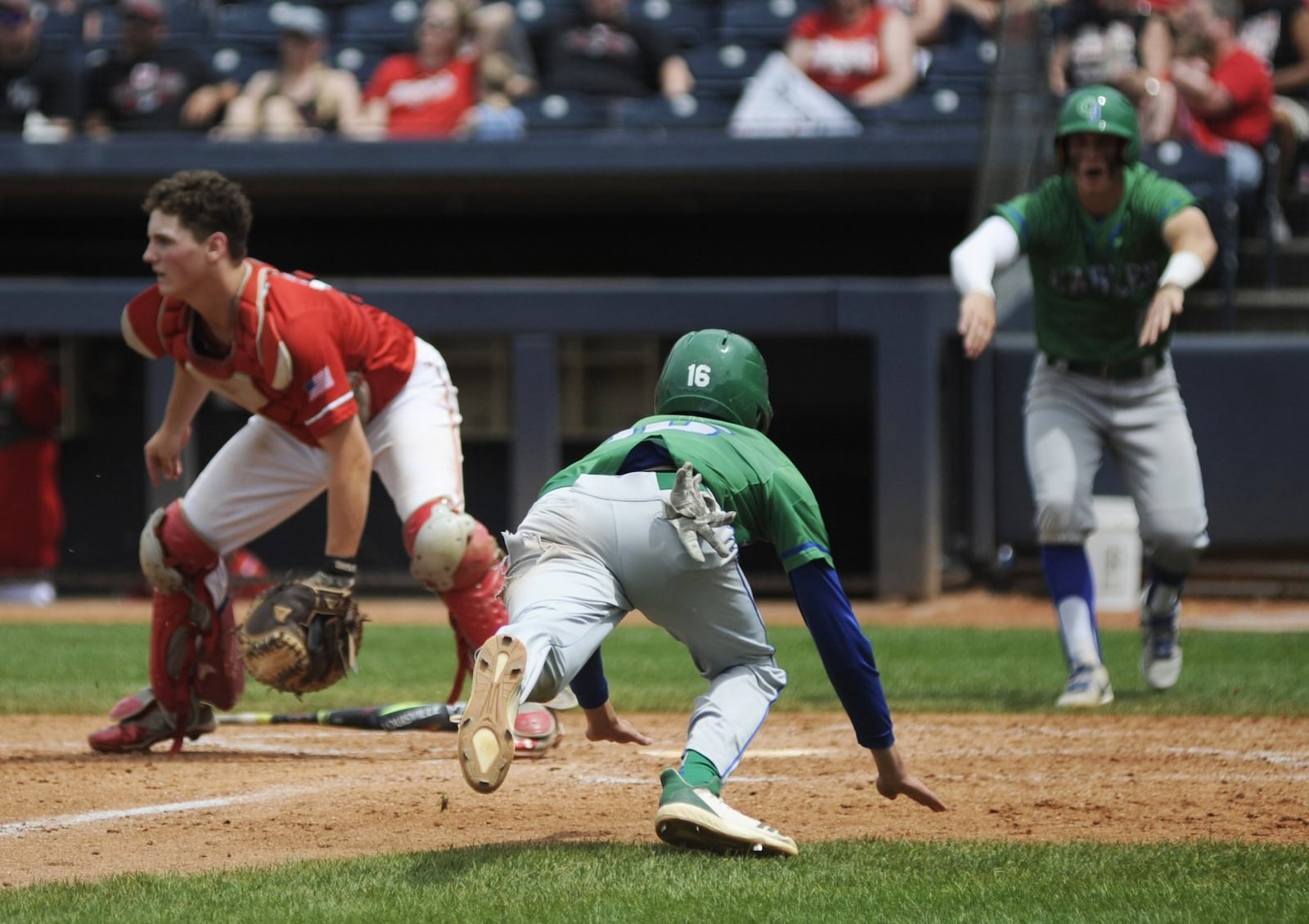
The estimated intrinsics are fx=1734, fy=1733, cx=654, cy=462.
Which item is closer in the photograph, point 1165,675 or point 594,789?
point 594,789

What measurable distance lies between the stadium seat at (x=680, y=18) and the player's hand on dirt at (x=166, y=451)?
844cm

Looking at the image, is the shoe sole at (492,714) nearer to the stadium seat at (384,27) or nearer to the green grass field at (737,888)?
the green grass field at (737,888)

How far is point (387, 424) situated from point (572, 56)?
7.88 m

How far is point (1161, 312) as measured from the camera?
5.60 m

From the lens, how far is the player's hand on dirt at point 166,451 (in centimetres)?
514

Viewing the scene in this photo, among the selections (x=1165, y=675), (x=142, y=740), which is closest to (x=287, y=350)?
(x=142, y=740)

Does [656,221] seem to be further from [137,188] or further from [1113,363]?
[1113,363]

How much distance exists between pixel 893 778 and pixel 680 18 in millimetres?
10411

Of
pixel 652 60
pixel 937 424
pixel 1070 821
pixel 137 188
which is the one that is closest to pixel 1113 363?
pixel 1070 821

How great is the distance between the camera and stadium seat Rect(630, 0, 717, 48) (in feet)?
42.9

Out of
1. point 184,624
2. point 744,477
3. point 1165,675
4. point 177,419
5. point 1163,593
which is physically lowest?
point 1165,675

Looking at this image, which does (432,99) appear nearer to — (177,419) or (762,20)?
(762,20)

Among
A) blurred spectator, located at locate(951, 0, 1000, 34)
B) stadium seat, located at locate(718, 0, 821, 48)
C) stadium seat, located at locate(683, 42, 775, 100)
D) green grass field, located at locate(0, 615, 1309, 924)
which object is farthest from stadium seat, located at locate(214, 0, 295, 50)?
green grass field, located at locate(0, 615, 1309, 924)

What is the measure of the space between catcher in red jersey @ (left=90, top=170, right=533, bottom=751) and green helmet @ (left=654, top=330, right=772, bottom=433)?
1.22m
